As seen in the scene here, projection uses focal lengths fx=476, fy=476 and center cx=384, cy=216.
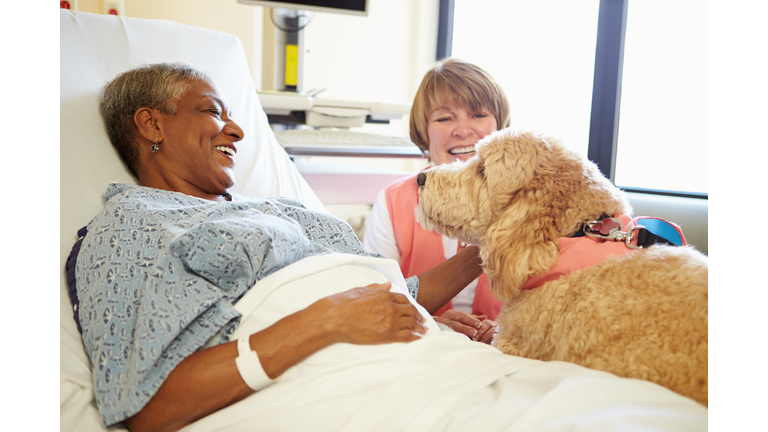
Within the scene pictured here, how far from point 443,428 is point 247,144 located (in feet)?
5.29

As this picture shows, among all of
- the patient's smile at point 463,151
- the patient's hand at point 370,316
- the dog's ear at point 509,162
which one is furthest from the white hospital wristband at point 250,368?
the patient's smile at point 463,151

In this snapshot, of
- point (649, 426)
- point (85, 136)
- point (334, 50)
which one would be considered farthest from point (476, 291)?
point (334, 50)

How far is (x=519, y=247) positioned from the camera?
1193 mm

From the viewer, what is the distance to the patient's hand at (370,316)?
1002 millimetres

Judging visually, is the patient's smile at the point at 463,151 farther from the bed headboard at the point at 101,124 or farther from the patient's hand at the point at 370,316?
the patient's hand at the point at 370,316

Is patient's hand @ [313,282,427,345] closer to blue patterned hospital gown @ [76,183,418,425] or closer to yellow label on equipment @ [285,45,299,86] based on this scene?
blue patterned hospital gown @ [76,183,418,425]

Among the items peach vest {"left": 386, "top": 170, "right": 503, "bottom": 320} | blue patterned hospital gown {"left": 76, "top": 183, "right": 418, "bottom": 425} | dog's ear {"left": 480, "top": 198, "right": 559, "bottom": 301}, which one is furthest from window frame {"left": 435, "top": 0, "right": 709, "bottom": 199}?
blue patterned hospital gown {"left": 76, "top": 183, "right": 418, "bottom": 425}

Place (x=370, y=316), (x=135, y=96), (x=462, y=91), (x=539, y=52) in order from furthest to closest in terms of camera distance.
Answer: (x=539, y=52) < (x=462, y=91) < (x=135, y=96) < (x=370, y=316)

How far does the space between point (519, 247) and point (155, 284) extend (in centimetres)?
84

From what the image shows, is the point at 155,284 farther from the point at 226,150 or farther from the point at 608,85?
the point at 608,85

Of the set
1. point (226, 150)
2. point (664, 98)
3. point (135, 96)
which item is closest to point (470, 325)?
point (226, 150)

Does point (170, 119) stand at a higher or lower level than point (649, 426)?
higher

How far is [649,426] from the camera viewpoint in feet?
2.52
